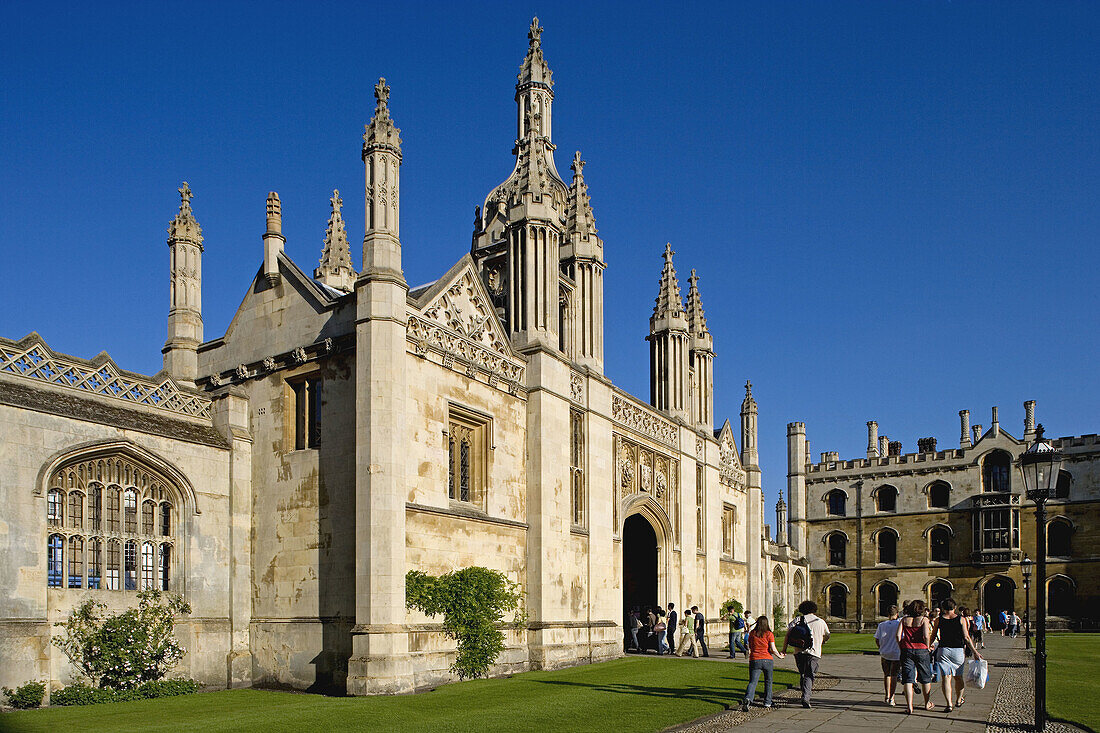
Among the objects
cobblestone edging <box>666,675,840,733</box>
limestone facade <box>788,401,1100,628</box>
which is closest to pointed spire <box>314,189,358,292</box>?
cobblestone edging <box>666,675,840,733</box>

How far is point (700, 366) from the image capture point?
34781mm

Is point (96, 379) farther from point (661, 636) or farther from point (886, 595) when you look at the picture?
point (886, 595)

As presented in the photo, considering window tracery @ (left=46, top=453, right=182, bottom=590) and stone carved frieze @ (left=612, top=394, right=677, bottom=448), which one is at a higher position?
stone carved frieze @ (left=612, top=394, right=677, bottom=448)

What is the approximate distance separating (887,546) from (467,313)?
4922 cm

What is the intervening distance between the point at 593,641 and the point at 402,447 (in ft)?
29.8

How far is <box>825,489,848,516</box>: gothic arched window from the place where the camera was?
64.9 m

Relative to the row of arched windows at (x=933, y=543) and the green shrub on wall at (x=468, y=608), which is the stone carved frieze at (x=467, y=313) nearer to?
the green shrub on wall at (x=468, y=608)

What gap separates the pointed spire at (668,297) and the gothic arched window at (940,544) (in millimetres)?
36029

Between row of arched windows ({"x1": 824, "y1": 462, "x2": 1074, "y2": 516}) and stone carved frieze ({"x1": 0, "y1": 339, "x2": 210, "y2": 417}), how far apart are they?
52404mm

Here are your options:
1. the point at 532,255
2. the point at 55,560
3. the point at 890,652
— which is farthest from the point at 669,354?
the point at 55,560

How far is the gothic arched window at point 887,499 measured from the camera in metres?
62.7

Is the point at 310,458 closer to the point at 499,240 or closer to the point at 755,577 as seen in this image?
the point at 499,240

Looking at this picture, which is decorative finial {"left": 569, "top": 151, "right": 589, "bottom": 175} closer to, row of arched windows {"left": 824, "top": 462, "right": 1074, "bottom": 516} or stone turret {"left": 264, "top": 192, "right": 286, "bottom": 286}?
stone turret {"left": 264, "top": 192, "right": 286, "bottom": 286}

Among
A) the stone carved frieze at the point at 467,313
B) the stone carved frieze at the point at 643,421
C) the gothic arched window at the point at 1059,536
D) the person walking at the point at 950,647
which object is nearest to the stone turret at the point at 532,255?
the stone carved frieze at the point at 467,313
